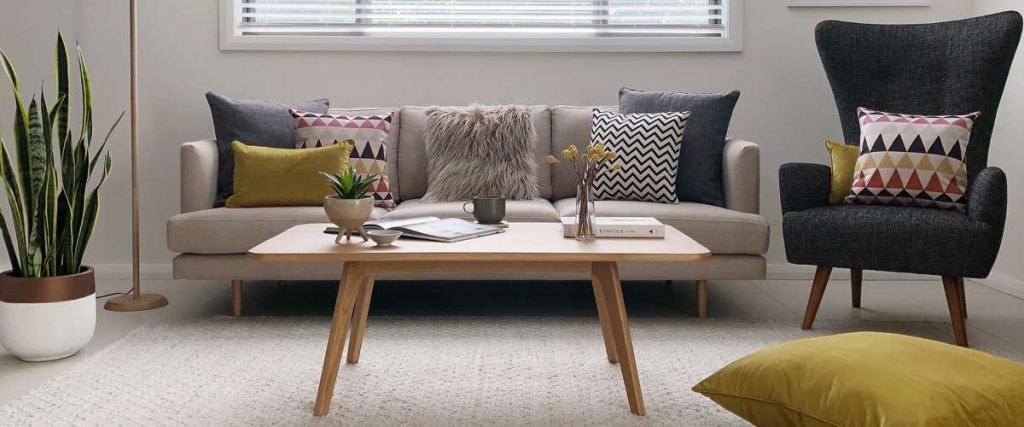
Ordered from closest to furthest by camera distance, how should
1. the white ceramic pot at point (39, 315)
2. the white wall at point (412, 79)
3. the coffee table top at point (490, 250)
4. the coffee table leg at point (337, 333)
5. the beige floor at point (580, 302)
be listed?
the coffee table top at point (490, 250) → the coffee table leg at point (337, 333) → the white ceramic pot at point (39, 315) → the beige floor at point (580, 302) → the white wall at point (412, 79)

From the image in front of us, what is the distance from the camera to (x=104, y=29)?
4078mm

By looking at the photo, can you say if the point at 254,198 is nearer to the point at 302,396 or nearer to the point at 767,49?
the point at 302,396

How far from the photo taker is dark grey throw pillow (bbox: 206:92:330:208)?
3.56 metres

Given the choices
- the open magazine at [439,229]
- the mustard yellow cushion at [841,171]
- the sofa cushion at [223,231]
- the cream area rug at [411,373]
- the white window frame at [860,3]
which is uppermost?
Answer: the white window frame at [860,3]

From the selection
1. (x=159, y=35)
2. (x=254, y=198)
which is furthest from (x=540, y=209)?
Answer: (x=159, y=35)

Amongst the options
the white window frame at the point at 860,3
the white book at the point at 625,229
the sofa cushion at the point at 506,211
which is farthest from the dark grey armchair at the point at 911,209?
the white book at the point at 625,229

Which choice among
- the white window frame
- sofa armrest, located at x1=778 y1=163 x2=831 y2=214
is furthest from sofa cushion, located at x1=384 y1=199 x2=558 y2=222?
the white window frame

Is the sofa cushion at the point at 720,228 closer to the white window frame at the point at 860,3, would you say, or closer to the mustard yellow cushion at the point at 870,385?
the mustard yellow cushion at the point at 870,385

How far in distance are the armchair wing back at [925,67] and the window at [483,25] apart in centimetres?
64

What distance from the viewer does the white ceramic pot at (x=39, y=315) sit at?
2574 millimetres

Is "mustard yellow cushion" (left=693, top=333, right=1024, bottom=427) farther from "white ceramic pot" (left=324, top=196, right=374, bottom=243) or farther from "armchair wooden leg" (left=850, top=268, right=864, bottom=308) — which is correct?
"armchair wooden leg" (left=850, top=268, right=864, bottom=308)

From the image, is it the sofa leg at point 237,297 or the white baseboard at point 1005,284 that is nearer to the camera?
the sofa leg at point 237,297

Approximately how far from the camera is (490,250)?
2.06 m

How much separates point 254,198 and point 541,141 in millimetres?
1160
